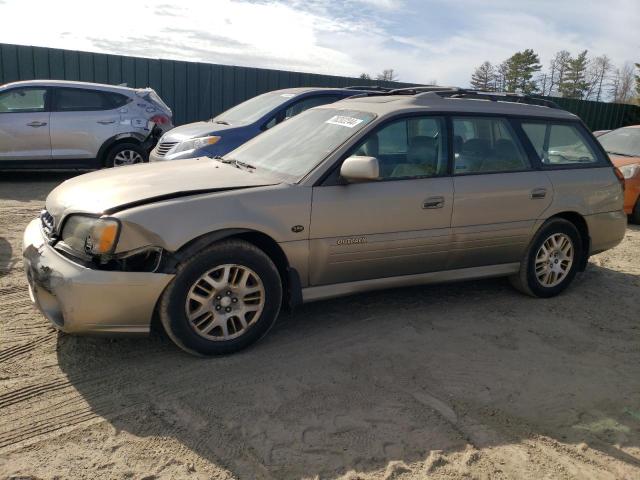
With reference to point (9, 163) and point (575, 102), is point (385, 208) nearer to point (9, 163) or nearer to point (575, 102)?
point (9, 163)

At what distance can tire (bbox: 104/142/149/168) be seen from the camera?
33.0 ft

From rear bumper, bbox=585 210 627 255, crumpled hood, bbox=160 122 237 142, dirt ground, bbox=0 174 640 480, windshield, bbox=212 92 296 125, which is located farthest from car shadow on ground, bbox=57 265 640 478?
windshield, bbox=212 92 296 125

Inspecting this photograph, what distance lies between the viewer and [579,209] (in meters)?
5.20

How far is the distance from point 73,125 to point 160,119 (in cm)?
146

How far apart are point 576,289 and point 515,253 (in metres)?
1.07

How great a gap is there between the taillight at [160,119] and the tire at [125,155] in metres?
0.54

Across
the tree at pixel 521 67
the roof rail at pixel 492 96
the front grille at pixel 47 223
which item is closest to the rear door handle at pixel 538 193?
the roof rail at pixel 492 96

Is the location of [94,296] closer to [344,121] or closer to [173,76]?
[344,121]

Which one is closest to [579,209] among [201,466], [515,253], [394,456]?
[515,253]

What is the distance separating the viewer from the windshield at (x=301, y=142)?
4.16m

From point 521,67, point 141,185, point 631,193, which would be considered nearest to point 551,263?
point 141,185

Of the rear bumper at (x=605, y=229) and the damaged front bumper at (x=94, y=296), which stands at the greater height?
the rear bumper at (x=605, y=229)

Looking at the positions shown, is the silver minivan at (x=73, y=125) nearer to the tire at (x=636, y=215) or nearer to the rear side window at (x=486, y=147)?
the rear side window at (x=486, y=147)

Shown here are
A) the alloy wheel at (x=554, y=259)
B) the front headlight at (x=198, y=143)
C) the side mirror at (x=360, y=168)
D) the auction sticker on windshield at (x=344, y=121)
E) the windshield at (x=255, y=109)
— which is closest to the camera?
the side mirror at (x=360, y=168)
